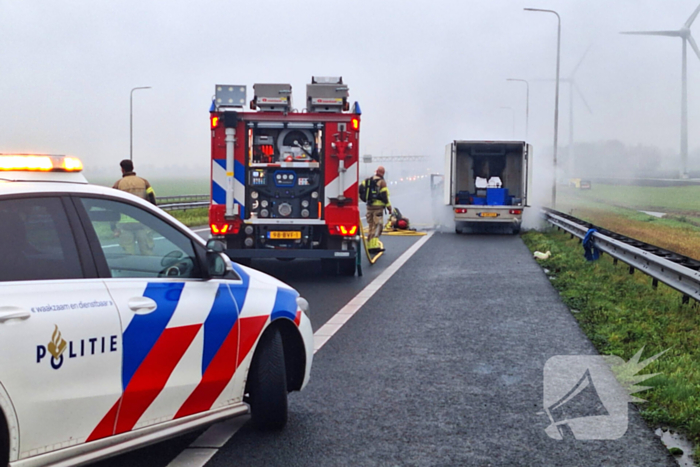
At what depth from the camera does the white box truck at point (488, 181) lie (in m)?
26.5

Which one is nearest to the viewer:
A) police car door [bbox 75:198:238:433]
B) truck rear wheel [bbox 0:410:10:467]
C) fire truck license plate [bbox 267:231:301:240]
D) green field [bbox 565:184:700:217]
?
truck rear wheel [bbox 0:410:10:467]

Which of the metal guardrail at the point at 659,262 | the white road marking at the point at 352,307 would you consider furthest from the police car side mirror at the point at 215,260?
the metal guardrail at the point at 659,262

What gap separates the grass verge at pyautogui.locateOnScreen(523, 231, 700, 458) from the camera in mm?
6070

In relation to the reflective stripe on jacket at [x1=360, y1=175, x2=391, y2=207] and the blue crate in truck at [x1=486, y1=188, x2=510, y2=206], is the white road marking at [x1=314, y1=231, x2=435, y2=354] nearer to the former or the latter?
the reflective stripe on jacket at [x1=360, y1=175, x2=391, y2=207]

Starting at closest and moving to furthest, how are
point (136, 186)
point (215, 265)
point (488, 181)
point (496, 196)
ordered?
point (215, 265) < point (136, 186) < point (496, 196) < point (488, 181)

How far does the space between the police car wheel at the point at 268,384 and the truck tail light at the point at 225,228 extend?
8.67 metres

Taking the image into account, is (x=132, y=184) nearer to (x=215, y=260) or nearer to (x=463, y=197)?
(x=215, y=260)

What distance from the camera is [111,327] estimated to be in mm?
4102

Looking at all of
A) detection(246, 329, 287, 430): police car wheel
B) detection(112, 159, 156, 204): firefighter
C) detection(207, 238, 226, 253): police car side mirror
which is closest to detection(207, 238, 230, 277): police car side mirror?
detection(207, 238, 226, 253): police car side mirror

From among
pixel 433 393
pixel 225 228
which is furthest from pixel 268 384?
pixel 225 228

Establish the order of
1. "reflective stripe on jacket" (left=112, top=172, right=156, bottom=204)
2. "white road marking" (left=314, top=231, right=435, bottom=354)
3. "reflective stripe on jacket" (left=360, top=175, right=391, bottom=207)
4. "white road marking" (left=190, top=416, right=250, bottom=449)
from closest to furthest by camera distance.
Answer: "white road marking" (left=190, top=416, right=250, bottom=449) → "white road marking" (left=314, top=231, right=435, bottom=354) → "reflective stripe on jacket" (left=112, top=172, right=156, bottom=204) → "reflective stripe on jacket" (left=360, top=175, right=391, bottom=207)

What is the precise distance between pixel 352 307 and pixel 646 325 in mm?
3506

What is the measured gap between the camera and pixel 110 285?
4.21m

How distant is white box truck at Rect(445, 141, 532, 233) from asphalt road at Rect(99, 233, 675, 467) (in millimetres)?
13906
